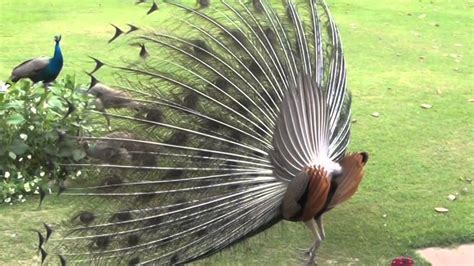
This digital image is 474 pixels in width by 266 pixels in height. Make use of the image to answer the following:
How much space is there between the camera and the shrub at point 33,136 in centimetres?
417

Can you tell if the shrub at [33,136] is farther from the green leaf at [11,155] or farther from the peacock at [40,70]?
the peacock at [40,70]

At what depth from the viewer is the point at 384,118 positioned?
230 inches

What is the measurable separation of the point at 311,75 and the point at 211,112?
561mm

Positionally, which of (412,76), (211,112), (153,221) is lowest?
(412,76)

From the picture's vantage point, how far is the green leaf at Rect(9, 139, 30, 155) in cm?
419

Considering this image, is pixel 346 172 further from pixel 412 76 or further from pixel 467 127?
pixel 412 76

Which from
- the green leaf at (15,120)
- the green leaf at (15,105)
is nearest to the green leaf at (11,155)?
the green leaf at (15,120)

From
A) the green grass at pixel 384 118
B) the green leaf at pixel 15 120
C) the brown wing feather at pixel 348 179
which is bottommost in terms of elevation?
the green grass at pixel 384 118

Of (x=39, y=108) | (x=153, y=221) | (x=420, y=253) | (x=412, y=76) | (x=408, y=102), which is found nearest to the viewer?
(x=153, y=221)

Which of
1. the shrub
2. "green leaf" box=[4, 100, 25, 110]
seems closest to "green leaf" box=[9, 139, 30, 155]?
the shrub

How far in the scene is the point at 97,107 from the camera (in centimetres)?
304

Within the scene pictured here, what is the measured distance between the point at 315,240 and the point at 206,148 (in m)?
0.83

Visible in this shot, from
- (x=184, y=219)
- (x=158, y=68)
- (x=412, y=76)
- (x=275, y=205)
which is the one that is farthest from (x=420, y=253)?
(x=412, y=76)

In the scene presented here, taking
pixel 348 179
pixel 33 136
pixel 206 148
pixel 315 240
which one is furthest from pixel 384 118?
pixel 206 148
